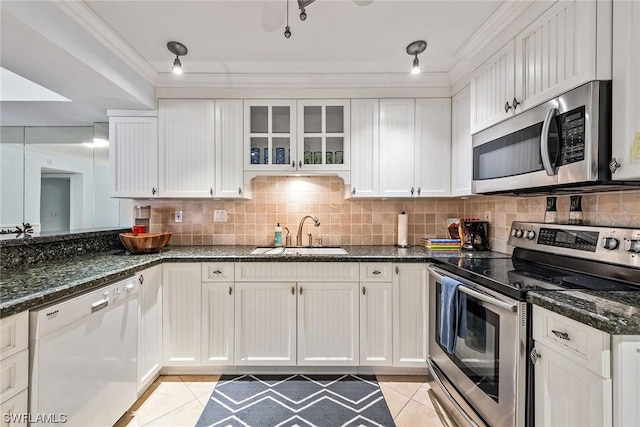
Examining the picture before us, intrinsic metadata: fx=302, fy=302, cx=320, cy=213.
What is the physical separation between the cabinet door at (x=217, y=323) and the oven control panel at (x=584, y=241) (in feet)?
6.71

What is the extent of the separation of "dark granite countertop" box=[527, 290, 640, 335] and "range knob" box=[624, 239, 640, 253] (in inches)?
8.7

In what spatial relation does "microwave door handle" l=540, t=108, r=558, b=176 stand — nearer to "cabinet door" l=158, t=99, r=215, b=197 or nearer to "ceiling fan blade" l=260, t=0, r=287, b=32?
"ceiling fan blade" l=260, t=0, r=287, b=32

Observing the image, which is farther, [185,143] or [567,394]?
[185,143]

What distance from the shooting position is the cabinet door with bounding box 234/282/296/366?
226cm

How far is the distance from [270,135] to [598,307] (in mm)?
2323

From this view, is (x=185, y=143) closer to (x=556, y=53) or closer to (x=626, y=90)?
(x=556, y=53)

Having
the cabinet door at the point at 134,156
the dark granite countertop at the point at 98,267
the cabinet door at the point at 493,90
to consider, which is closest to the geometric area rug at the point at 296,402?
the dark granite countertop at the point at 98,267

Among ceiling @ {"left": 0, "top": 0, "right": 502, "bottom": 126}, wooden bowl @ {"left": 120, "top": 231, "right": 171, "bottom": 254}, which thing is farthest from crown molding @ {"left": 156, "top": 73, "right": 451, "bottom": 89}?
wooden bowl @ {"left": 120, "top": 231, "right": 171, "bottom": 254}

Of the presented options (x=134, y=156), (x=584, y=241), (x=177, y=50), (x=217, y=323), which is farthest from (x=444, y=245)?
(x=134, y=156)

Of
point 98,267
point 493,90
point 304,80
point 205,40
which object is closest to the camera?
point 98,267

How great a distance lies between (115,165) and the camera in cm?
257

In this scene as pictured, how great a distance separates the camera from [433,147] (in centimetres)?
260

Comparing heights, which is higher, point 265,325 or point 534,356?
point 534,356

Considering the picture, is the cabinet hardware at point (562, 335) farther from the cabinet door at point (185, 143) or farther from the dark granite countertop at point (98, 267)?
the cabinet door at point (185, 143)
